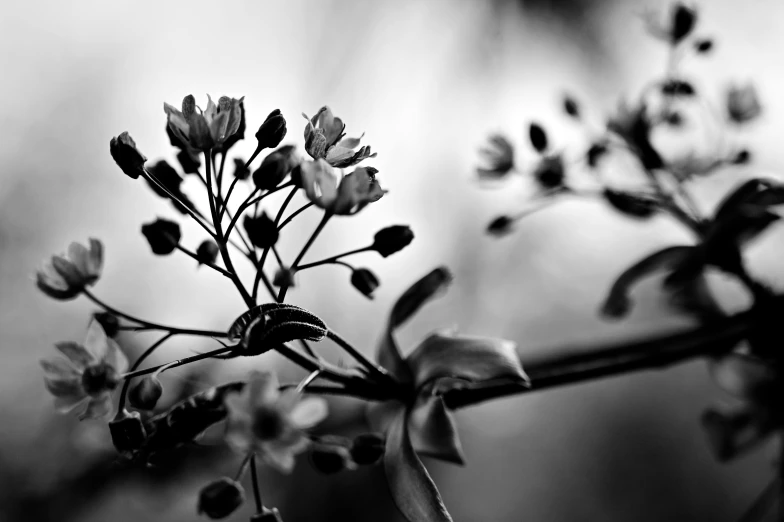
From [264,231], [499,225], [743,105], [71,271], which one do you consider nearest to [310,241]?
[264,231]

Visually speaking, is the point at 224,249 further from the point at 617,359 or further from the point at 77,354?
the point at 617,359

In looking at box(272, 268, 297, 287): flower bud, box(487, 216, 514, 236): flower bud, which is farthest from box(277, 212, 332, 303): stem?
box(487, 216, 514, 236): flower bud

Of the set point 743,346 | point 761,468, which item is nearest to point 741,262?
point 743,346

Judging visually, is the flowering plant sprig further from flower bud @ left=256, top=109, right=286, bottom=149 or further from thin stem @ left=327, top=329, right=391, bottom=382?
flower bud @ left=256, top=109, right=286, bottom=149

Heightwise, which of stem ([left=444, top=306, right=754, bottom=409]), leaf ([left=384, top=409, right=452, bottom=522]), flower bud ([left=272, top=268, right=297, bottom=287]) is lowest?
leaf ([left=384, top=409, right=452, bottom=522])

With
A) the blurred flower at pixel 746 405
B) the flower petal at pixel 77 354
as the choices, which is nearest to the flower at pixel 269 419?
the flower petal at pixel 77 354

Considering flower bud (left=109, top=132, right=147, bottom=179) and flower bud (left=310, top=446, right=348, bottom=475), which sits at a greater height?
flower bud (left=109, top=132, right=147, bottom=179)

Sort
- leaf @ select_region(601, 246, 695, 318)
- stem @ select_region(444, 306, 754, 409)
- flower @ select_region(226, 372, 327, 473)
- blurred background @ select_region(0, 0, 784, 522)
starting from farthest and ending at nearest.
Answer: blurred background @ select_region(0, 0, 784, 522), leaf @ select_region(601, 246, 695, 318), stem @ select_region(444, 306, 754, 409), flower @ select_region(226, 372, 327, 473)
